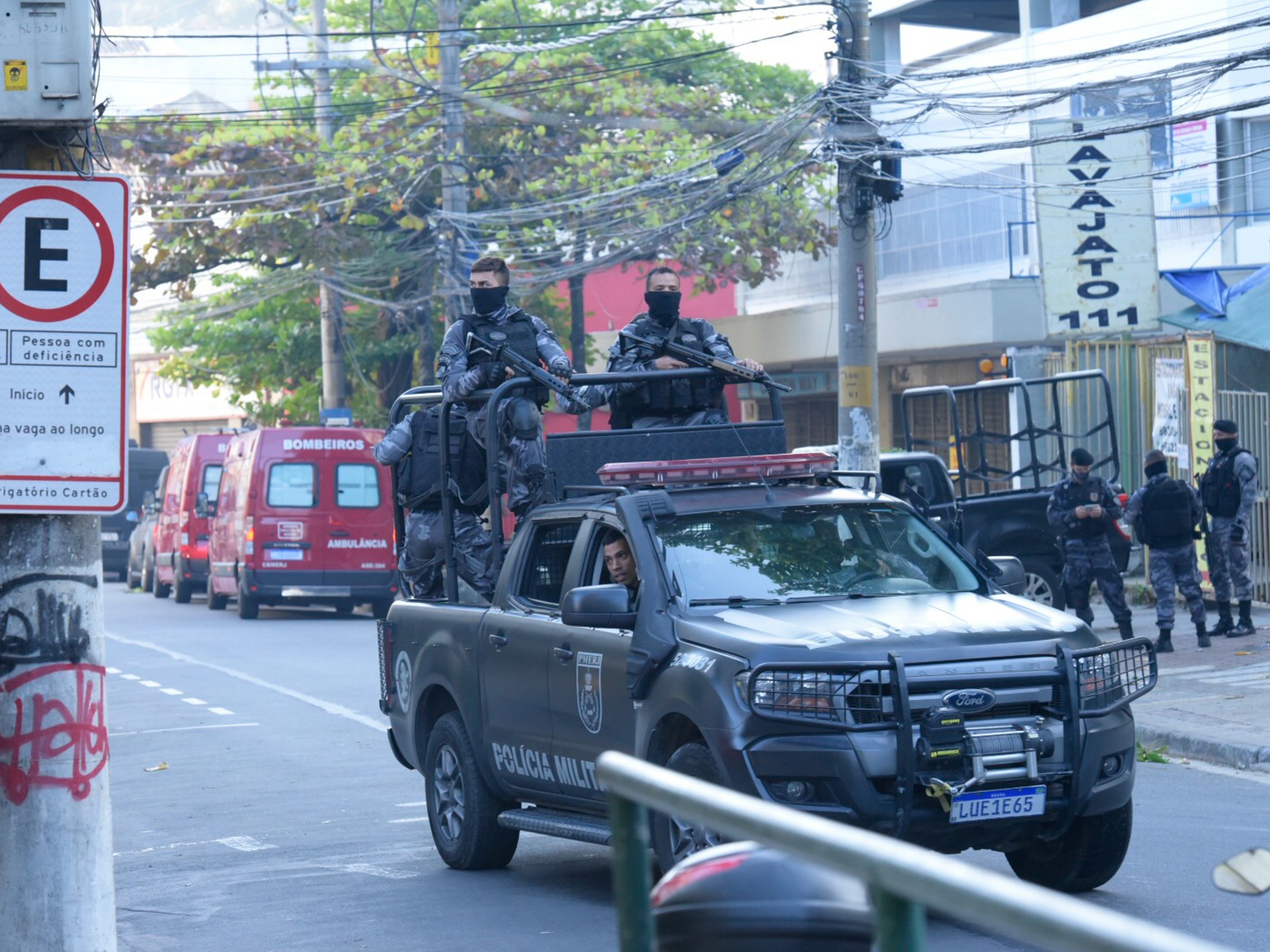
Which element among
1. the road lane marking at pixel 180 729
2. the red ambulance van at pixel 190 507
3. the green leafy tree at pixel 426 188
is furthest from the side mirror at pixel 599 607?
the red ambulance van at pixel 190 507

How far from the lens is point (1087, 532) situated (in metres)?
16.0

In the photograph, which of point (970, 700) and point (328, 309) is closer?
point (970, 700)

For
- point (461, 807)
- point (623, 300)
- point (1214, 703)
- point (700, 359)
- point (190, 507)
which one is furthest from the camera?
point (623, 300)

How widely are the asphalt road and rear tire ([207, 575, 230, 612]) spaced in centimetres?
1177

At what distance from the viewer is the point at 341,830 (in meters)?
9.59

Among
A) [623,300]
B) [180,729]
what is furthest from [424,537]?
[623,300]

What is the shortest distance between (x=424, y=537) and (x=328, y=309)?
788 inches

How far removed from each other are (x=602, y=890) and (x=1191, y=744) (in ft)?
16.6

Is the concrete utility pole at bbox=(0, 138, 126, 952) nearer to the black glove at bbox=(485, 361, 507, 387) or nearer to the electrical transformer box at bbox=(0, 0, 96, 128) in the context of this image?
the electrical transformer box at bbox=(0, 0, 96, 128)

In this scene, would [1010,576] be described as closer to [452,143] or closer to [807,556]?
[807,556]

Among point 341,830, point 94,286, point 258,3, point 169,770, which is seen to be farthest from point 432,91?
point 94,286

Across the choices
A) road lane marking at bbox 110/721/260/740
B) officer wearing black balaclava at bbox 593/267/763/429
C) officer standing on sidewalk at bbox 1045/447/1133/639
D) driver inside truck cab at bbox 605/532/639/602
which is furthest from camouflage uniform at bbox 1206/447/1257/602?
driver inside truck cab at bbox 605/532/639/602

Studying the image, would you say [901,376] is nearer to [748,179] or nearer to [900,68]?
[900,68]

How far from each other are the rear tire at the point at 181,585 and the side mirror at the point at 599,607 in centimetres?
2241
